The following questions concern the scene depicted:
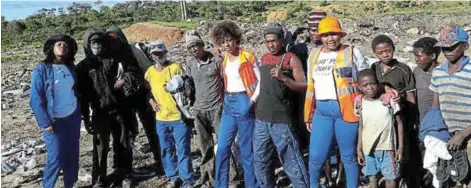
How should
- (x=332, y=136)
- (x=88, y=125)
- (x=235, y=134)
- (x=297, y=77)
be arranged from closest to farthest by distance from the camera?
(x=332, y=136) < (x=297, y=77) < (x=235, y=134) < (x=88, y=125)

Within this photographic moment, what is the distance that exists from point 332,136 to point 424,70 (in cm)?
91

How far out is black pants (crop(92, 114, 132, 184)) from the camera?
19.7ft

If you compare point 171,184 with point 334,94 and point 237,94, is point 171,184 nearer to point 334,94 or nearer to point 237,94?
point 237,94

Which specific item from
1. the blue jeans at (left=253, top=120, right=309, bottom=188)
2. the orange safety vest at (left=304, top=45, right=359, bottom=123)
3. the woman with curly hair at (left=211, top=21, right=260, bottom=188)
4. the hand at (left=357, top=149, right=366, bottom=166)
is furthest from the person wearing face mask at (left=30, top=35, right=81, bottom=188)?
the hand at (left=357, top=149, right=366, bottom=166)

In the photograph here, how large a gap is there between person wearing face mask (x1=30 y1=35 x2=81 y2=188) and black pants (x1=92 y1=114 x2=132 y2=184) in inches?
10.6

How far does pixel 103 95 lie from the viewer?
588 cm

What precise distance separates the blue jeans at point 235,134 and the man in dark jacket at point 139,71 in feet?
3.84

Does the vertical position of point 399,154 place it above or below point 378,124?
below

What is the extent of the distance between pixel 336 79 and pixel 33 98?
8.92 ft

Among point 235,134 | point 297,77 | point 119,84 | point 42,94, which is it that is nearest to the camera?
point 297,77

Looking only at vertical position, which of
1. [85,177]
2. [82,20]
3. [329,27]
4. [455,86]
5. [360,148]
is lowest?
[85,177]

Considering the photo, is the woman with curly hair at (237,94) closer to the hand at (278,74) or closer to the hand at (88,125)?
the hand at (278,74)

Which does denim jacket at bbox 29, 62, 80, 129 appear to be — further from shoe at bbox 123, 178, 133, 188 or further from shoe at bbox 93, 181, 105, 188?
shoe at bbox 123, 178, 133, 188

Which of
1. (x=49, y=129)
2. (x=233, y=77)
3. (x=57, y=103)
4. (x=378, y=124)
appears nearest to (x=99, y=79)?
(x=57, y=103)
